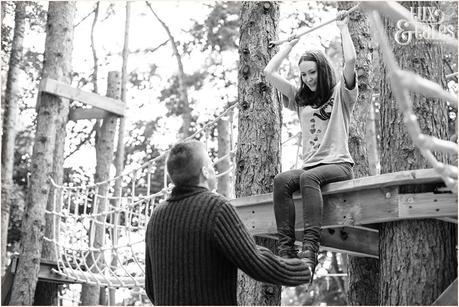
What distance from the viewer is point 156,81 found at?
450 inches

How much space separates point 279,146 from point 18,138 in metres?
7.97

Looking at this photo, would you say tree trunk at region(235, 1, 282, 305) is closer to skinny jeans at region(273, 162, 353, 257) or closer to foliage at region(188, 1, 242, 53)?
skinny jeans at region(273, 162, 353, 257)

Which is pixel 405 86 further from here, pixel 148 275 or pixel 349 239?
pixel 349 239

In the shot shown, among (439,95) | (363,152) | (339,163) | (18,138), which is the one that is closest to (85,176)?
(18,138)

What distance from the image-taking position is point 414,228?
2711 millimetres

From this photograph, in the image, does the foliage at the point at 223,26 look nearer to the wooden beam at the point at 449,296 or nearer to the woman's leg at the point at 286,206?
the woman's leg at the point at 286,206

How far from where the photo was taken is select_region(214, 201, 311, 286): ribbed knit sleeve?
87.8 inches

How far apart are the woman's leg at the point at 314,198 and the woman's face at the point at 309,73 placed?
1.20 feet

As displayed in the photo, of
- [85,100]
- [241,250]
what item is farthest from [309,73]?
[85,100]

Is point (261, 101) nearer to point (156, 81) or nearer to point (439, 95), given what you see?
point (439, 95)

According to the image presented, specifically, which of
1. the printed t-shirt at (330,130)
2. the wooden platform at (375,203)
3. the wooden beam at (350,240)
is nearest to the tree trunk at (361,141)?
the wooden beam at (350,240)

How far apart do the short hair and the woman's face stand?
92 cm

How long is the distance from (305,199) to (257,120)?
716mm

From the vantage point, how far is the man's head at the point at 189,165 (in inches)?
91.8
